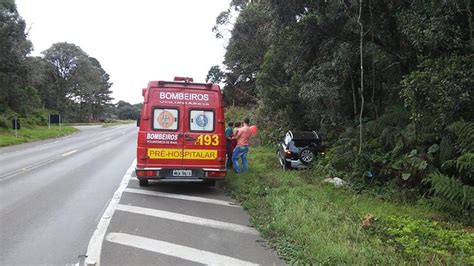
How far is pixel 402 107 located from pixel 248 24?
903 inches

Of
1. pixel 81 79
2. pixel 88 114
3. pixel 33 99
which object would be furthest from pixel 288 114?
pixel 88 114

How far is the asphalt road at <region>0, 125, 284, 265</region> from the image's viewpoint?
6.07m

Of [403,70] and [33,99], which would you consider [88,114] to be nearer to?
[33,99]

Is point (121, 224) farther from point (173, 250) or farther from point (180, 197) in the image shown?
point (180, 197)

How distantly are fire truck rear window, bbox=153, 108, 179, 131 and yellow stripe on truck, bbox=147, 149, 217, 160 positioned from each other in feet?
1.84

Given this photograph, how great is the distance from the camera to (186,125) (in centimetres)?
1120

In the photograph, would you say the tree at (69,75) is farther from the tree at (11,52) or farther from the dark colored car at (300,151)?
the dark colored car at (300,151)

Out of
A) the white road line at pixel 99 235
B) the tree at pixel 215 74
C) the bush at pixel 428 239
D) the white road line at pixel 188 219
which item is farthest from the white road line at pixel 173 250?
the tree at pixel 215 74

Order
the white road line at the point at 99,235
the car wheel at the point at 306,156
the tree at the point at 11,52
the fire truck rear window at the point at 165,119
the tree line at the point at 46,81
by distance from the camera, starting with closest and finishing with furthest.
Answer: the white road line at the point at 99,235
the fire truck rear window at the point at 165,119
the car wheel at the point at 306,156
the tree at the point at 11,52
the tree line at the point at 46,81

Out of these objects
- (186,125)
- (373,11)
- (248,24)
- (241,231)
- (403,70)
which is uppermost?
(248,24)

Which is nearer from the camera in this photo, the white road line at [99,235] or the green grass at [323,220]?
the green grass at [323,220]

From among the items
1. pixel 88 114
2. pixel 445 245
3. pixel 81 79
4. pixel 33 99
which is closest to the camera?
pixel 445 245

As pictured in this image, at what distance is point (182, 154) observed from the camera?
36.3ft

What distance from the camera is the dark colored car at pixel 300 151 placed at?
48.4ft
